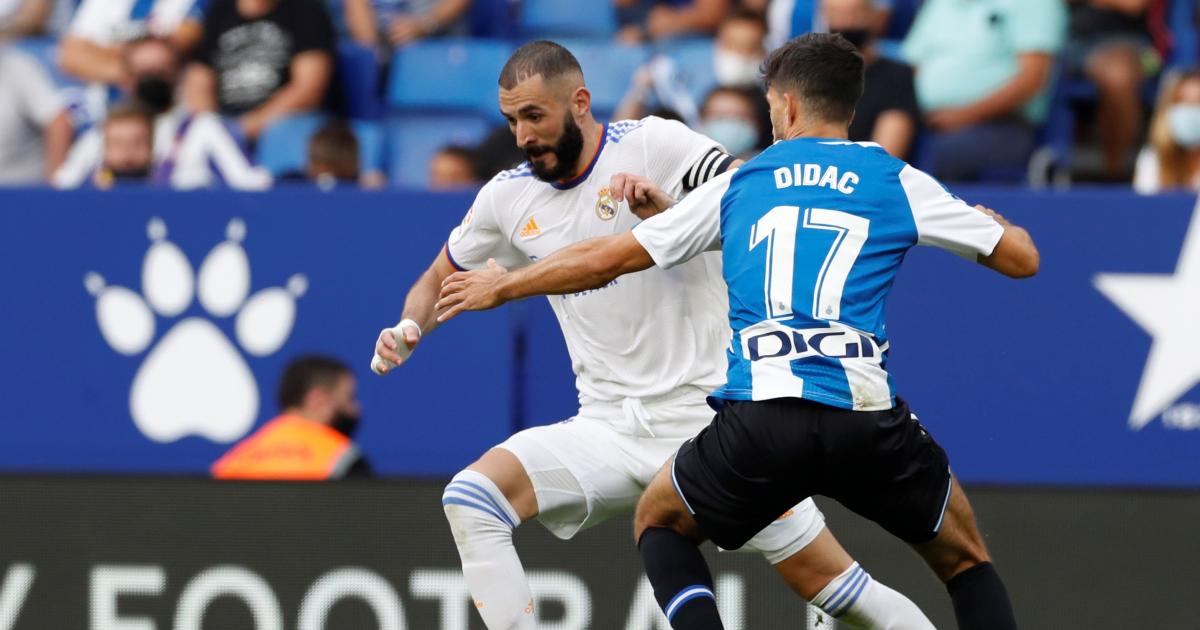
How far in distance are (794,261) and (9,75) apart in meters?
7.07

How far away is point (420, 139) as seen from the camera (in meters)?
9.77

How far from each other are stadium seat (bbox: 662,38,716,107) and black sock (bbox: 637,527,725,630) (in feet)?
15.9

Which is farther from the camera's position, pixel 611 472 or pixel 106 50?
pixel 106 50

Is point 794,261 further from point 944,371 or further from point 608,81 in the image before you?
point 608,81

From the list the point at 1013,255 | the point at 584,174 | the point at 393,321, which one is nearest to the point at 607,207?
the point at 584,174

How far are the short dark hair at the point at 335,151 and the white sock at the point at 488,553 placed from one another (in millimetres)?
4176

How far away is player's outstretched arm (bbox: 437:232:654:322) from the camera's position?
4.64 m

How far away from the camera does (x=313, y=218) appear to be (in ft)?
26.3

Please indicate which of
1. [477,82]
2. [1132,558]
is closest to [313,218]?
[477,82]

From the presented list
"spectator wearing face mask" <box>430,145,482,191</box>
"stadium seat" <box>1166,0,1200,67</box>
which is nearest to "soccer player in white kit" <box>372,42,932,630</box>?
"spectator wearing face mask" <box>430,145,482,191</box>

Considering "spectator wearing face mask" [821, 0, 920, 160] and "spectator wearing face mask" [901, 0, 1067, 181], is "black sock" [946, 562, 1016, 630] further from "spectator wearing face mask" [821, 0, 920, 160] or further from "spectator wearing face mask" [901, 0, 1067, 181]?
"spectator wearing face mask" [901, 0, 1067, 181]

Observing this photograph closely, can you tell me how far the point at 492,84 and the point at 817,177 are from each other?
5.62 metres

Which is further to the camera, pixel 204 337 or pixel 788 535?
pixel 204 337

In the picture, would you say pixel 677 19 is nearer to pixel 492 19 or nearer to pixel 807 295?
pixel 492 19
